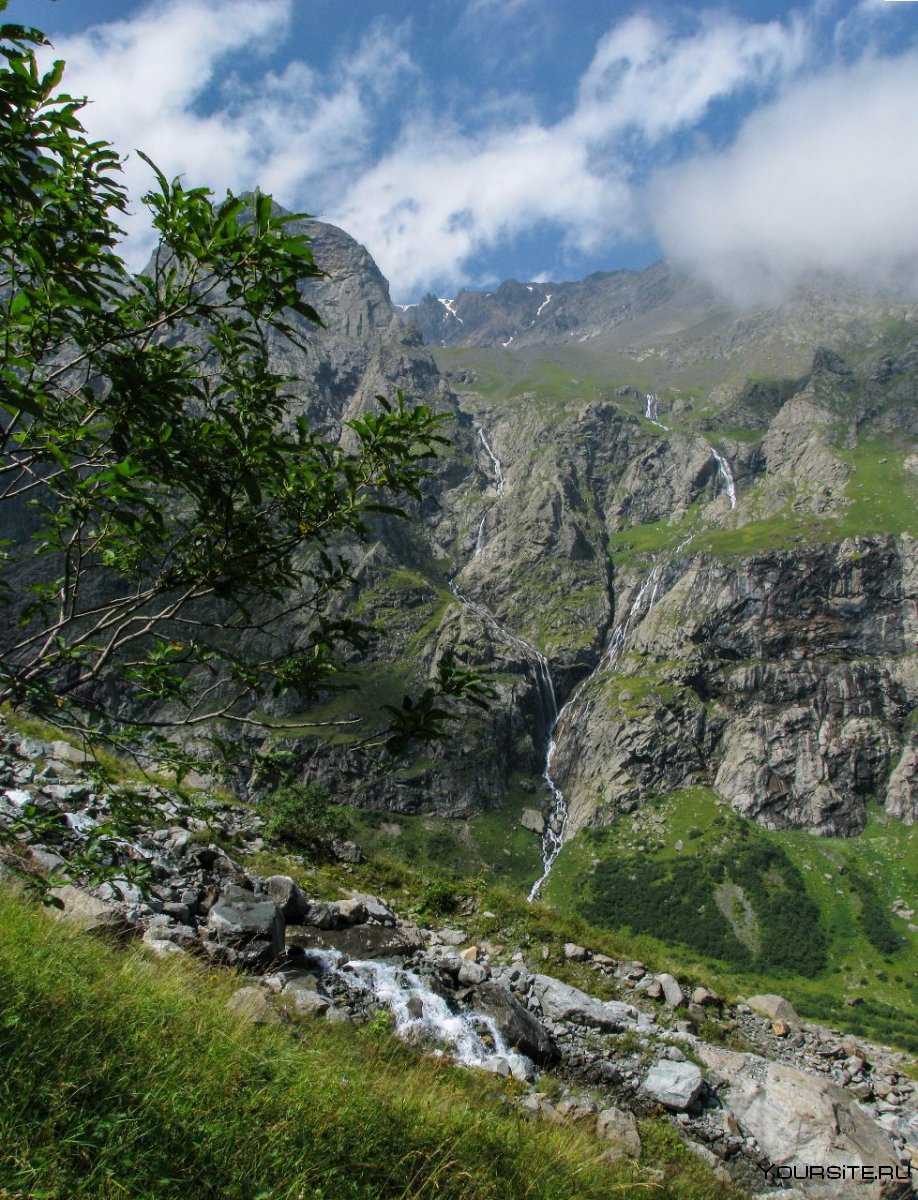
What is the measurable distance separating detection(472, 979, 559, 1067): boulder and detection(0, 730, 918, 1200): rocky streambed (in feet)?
0.09

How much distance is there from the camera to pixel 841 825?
180750mm

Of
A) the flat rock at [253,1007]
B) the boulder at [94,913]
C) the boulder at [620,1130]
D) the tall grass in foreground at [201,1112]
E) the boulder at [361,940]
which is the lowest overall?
the boulder at [361,940]

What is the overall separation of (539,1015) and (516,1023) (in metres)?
1.45

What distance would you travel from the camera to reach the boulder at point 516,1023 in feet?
42.4

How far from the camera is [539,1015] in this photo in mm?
14477

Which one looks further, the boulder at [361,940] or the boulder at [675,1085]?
the boulder at [361,940]

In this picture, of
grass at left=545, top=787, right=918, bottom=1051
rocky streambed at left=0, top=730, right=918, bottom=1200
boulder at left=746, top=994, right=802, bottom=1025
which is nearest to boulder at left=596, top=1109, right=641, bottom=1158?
rocky streambed at left=0, top=730, right=918, bottom=1200

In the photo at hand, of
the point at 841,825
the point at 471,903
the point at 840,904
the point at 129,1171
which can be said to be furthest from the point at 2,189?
the point at 841,825

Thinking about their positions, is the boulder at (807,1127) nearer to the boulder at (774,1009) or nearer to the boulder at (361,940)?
the boulder at (774,1009)

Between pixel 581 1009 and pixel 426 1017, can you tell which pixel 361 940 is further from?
pixel 581 1009

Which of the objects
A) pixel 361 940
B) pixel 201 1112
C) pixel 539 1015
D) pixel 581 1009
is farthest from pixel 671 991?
pixel 201 1112

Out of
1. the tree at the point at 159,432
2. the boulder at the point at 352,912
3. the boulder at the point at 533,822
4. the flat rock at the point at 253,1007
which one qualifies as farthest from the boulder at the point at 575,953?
the boulder at the point at 533,822

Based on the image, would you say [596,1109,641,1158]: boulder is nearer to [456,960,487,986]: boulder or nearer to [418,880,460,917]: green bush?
[456,960,487,986]: boulder

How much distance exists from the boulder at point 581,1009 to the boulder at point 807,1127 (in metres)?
2.03
